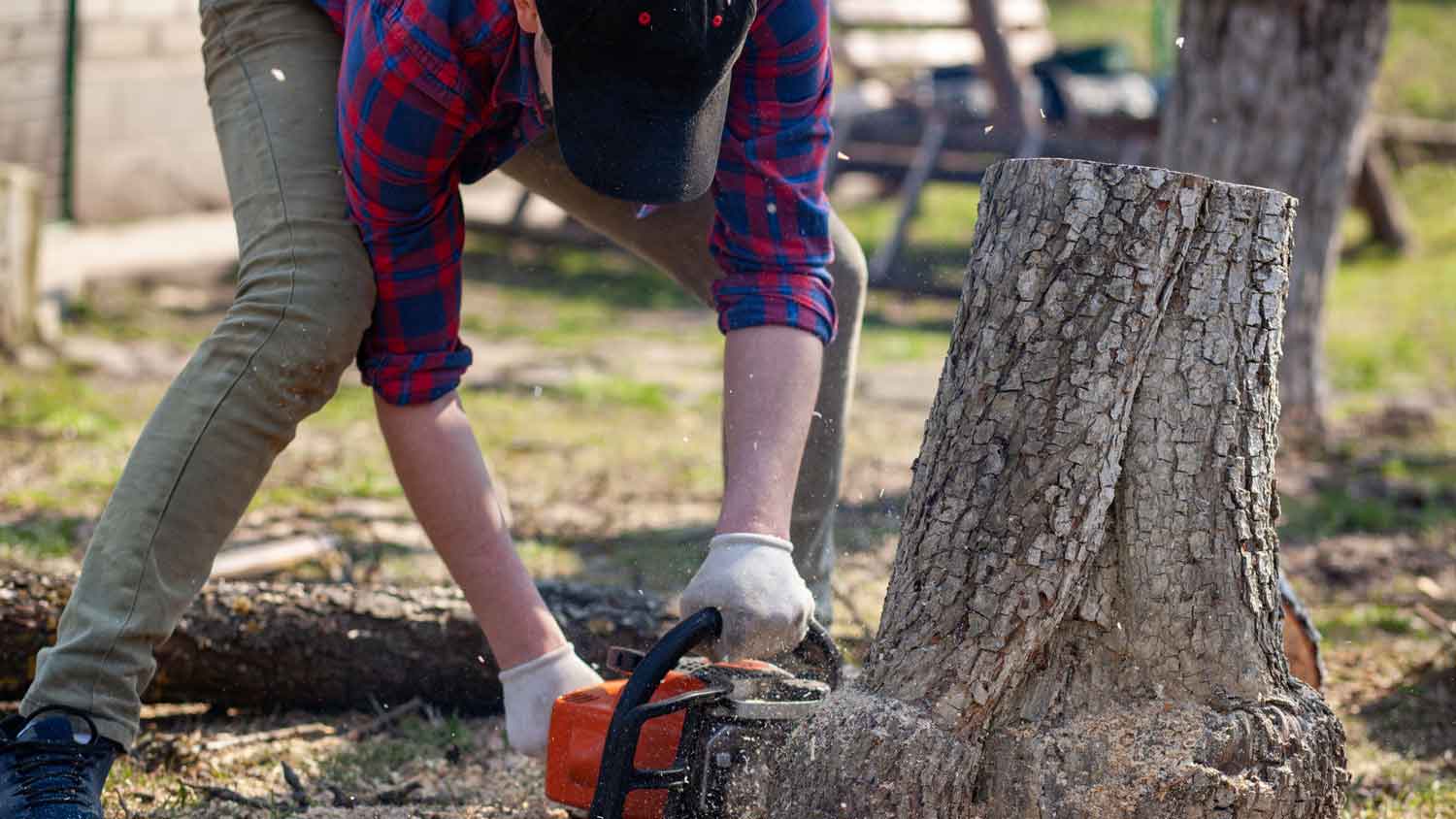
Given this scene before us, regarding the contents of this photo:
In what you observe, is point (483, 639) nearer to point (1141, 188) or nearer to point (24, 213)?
point (1141, 188)

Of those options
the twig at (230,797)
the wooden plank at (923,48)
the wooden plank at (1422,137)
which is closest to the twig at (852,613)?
the twig at (230,797)

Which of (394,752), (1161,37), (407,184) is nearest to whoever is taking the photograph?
(407,184)

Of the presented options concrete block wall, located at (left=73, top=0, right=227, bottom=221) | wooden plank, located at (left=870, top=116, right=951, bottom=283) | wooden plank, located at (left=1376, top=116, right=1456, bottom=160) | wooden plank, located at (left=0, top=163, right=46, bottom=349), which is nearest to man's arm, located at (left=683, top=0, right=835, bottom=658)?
wooden plank, located at (left=0, top=163, right=46, bottom=349)

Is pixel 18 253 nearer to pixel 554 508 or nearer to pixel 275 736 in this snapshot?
pixel 554 508

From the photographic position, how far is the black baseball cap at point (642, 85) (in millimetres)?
1628

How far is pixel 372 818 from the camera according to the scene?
2.15 meters

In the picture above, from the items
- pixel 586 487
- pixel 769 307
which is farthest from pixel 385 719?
pixel 586 487

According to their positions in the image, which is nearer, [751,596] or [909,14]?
[751,596]

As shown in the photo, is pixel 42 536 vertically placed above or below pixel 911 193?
below

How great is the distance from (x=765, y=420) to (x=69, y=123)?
5.25 metres

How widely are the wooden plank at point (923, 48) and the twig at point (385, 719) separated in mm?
7317

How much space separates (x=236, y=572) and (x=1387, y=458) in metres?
3.78

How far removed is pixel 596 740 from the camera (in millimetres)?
1873

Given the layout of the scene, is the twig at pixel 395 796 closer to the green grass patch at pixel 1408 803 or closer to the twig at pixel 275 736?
the twig at pixel 275 736
